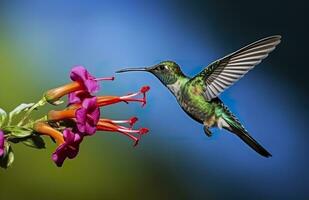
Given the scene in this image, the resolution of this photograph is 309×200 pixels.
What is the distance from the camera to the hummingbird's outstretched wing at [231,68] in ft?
4.33

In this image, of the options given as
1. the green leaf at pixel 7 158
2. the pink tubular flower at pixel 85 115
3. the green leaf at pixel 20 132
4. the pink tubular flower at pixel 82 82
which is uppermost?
the pink tubular flower at pixel 82 82

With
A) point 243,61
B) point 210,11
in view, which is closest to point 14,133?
point 243,61

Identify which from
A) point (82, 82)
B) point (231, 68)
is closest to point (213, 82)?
point (231, 68)

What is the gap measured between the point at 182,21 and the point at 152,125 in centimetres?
39

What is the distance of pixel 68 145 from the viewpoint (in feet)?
2.19

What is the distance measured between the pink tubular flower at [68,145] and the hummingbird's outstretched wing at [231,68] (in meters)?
0.70

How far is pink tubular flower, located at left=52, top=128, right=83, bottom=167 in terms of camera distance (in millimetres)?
662

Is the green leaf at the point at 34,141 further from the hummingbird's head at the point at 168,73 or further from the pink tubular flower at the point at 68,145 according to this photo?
the hummingbird's head at the point at 168,73

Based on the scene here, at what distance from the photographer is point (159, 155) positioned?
6.27 feet

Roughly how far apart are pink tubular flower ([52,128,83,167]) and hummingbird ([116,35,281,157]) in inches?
27.9

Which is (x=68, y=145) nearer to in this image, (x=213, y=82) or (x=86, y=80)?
(x=86, y=80)

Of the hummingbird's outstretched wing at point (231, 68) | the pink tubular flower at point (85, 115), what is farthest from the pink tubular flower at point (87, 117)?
the hummingbird's outstretched wing at point (231, 68)

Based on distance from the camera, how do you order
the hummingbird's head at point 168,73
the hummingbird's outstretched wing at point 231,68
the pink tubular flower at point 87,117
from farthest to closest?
the hummingbird's head at point 168,73
the hummingbird's outstretched wing at point 231,68
the pink tubular flower at point 87,117

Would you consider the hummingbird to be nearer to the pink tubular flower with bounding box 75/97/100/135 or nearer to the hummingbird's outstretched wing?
the hummingbird's outstretched wing
